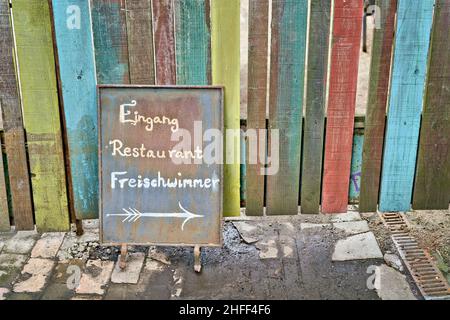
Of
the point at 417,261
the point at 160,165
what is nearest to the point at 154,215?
the point at 160,165

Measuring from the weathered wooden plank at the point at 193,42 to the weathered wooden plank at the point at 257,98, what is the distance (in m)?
0.28

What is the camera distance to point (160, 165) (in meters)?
3.75

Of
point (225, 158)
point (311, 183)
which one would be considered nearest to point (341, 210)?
point (311, 183)

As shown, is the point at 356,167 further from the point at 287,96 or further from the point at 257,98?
the point at 257,98

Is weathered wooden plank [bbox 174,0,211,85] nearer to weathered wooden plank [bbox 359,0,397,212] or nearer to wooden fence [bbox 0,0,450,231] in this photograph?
wooden fence [bbox 0,0,450,231]

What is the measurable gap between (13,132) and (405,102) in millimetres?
2643

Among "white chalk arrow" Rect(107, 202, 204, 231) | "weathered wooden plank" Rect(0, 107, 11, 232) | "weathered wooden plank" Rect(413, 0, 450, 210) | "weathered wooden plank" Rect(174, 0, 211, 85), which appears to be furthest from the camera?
"weathered wooden plank" Rect(0, 107, 11, 232)

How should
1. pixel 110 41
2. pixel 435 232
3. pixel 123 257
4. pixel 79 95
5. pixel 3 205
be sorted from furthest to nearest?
1. pixel 435 232
2. pixel 3 205
3. pixel 123 257
4. pixel 79 95
5. pixel 110 41

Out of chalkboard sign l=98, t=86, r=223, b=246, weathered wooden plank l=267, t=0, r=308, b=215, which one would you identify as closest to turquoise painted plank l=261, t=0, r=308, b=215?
weathered wooden plank l=267, t=0, r=308, b=215

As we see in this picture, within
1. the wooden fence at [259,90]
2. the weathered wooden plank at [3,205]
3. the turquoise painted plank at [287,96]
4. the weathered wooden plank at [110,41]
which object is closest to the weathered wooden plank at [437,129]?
the wooden fence at [259,90]

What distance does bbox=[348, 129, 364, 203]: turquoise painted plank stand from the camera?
3.93 metres

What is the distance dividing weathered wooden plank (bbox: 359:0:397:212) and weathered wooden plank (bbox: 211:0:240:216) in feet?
2.91

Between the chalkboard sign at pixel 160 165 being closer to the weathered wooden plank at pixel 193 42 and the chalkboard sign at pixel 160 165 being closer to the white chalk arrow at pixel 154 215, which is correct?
the white chalk arrow at pixel 154 215
